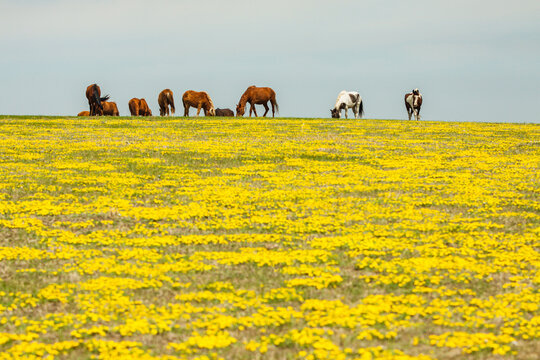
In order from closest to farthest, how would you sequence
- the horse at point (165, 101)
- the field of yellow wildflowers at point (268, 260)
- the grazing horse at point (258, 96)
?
the field of yellow wildflowers at point (268, 260), the grazing horse at point (258, 96), the horse at point (165, 101)

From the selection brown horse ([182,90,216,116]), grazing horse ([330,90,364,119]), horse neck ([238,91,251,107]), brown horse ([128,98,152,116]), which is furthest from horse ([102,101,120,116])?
grazing horse ([330,90,364,119])

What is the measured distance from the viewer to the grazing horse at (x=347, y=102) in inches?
2179

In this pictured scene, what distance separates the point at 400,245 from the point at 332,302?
11.9ft

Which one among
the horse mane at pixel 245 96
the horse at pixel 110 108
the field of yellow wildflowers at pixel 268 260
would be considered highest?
the horse mane at pixel 245 96

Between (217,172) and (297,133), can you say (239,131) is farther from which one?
(217,172)

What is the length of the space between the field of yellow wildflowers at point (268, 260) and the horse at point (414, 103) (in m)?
34.3

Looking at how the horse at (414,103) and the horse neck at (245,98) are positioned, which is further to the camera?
the horse neck at (245,98)

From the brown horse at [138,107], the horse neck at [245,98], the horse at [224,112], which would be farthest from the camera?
the horse at [224,112]

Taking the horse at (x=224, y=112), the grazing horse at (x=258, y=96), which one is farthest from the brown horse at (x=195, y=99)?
the horse at (x=224, y=112)

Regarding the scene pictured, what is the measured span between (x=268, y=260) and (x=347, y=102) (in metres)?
46.1

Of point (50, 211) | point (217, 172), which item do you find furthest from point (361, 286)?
point (217, 172)

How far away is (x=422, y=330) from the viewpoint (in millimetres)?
8289

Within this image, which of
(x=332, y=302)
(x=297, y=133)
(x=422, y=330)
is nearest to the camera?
(x=422, y=330)

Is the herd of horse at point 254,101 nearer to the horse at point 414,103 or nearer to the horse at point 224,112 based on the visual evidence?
the horse at point 414,103
